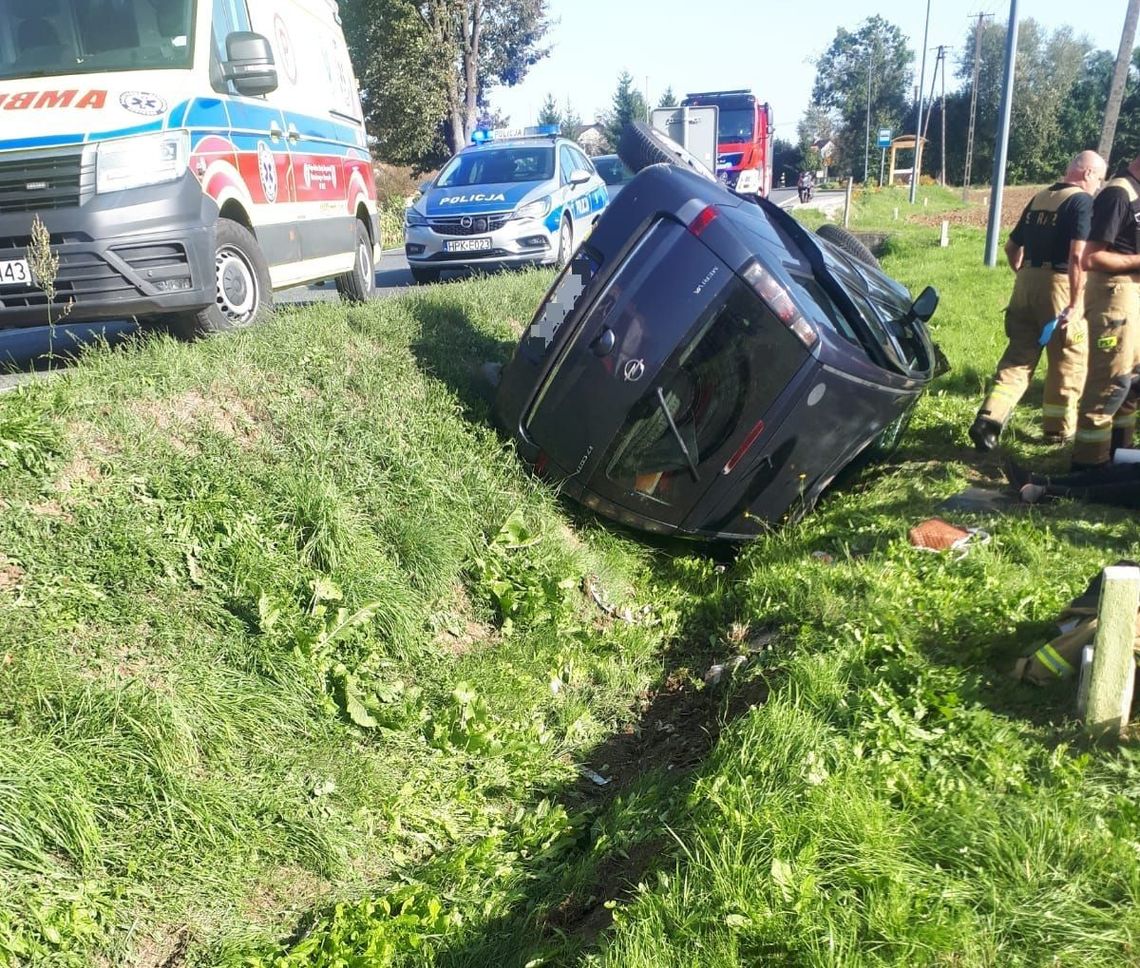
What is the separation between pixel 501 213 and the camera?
39.2 ft

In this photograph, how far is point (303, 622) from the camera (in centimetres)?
397

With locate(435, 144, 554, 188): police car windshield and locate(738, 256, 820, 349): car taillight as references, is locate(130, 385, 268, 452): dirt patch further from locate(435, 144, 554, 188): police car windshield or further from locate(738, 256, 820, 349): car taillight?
locate(435, 144, 554, 188): police car windshield

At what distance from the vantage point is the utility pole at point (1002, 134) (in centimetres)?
1371

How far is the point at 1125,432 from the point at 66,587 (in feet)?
19.5

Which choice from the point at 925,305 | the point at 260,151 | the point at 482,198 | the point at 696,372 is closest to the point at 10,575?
the point at 696,372

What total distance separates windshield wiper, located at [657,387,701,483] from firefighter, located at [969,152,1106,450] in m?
2.36

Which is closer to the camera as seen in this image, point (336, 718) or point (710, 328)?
point (336, 718)

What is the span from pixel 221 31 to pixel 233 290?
66.6 inches

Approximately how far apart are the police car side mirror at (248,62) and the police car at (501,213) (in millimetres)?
5798

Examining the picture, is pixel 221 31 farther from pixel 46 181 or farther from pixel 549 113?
pixel 549 113

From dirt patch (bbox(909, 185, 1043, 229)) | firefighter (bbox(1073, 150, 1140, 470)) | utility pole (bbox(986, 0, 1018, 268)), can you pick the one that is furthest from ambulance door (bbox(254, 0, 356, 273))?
dirt patch (bbox(909, 185, 1043, 229))

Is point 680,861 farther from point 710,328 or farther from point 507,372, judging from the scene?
point 507,372

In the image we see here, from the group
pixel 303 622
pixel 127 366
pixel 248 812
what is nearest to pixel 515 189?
pixel 127 366

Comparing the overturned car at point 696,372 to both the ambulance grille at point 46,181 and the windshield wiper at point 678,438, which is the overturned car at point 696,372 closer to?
the windshield wiper at point 678,438
